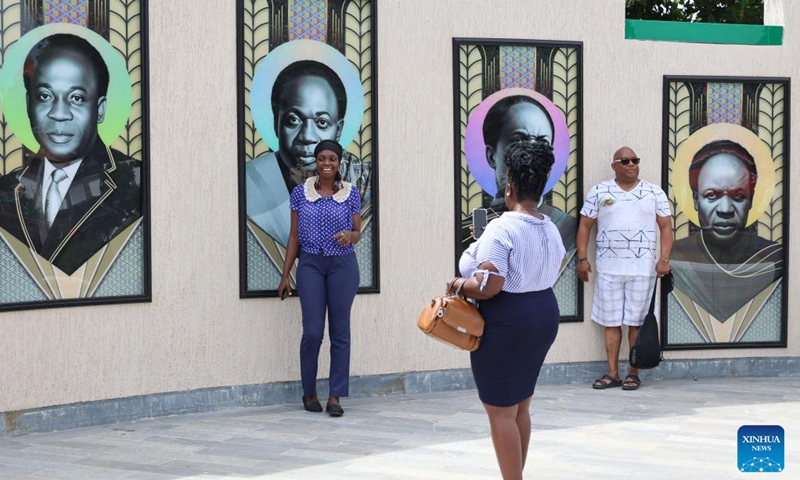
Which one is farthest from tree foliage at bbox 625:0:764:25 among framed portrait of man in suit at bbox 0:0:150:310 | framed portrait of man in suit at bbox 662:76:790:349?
framed portrait of man in suit at bbox 0:0:150:310

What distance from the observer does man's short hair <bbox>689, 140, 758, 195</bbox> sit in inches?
361

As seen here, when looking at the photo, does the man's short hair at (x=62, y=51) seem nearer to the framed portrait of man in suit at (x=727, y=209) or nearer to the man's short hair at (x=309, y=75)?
the man's short hair at (x=309, y=75)

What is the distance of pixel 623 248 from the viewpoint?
8.71 metres

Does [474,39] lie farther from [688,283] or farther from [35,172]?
[35,172]

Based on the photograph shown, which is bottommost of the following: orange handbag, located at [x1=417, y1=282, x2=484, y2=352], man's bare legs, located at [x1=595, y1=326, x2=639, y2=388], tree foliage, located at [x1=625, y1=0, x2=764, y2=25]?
man's bare legs, located at [x1=595, y1=326, x2=639, y2=388]

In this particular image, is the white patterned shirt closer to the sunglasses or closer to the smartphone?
the sunglasses

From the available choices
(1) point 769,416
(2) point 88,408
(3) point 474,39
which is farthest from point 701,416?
(2) point 88,408

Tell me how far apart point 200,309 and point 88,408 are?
993 millimetres

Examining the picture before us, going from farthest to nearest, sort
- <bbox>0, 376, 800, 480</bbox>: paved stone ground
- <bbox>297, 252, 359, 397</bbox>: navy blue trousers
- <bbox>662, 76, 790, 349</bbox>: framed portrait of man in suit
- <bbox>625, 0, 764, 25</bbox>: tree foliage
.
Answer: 1. <bbox>625, 0, 764, 25</bbox>: tree foliage
2. <bbox>662, 76, 790, 349</bbox>: framed portrait of man in suit
3. <bbox>297, 252, 359, 397</bbox>: navy blue trousers
4. <bbox>0, 376, 800, 480</bbox>: paved stone ground

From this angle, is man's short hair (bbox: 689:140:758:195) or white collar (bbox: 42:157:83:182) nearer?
white collar (bbox: 42:157:83:182)

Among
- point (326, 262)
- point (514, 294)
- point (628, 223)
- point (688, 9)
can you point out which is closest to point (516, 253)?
point (514, 294)

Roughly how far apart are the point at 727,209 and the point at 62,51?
526 cm

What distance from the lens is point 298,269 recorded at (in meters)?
7.70

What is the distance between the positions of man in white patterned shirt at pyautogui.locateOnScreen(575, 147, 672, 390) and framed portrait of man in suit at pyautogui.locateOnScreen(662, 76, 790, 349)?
0.41 metres
